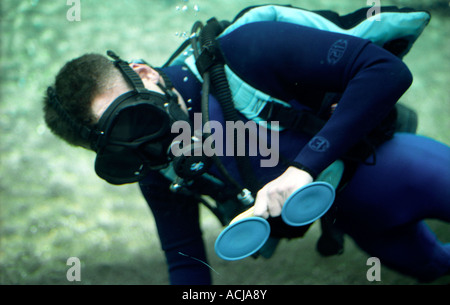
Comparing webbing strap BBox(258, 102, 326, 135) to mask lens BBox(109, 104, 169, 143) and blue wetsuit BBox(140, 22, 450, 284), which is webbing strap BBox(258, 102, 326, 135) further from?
mask lens BBox(109, 104, 169, 143)

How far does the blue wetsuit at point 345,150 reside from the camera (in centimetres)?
99

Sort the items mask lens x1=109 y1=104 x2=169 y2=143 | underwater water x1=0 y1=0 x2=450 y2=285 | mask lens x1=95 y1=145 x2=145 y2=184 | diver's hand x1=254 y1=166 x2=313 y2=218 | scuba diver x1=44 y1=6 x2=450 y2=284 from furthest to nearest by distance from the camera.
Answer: underwater water x1=0 y1=0 x2=450 y2=285 < mask lens x1=95 y1=145 x2=145 y2=184 < mask lens x1=109 y1=104 x2=169 y2=143 < scuba diver x1=44 y1=6 x2=450 y2=284 < diver's hand x1=254 y1=166 x2=313 y2=218

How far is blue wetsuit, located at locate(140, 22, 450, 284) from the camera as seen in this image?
3.24 feet

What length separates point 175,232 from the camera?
1600mm

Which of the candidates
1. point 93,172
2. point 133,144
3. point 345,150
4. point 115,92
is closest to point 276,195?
point 345,150

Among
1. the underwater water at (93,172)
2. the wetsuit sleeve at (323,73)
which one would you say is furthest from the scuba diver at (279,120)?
the underwater water at (93,172)

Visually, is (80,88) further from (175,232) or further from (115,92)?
(175,232)

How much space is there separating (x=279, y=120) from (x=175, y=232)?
833mm

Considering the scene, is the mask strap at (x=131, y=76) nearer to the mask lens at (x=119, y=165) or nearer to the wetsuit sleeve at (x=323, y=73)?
the mask lens at (x=119, y=165)

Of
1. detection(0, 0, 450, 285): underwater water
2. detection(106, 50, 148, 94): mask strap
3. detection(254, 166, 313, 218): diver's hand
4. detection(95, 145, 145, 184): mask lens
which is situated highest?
detection(106, 50, 148, 94): mask strap

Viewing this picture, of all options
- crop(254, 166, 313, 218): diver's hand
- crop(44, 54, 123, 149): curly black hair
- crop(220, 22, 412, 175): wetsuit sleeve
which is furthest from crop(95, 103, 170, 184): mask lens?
crop(254, 166, 313, 218): diver's hand

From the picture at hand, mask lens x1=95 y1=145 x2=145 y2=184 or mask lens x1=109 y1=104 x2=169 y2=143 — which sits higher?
mask lens x1=109 y1=104 x2=169 y2=143

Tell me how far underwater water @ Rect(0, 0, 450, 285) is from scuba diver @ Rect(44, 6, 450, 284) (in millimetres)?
1037

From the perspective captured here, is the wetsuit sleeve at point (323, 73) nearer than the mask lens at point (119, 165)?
Yes
